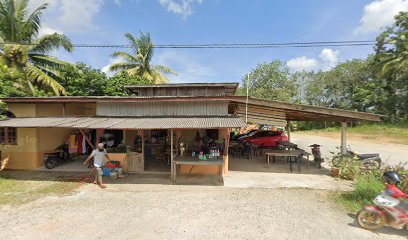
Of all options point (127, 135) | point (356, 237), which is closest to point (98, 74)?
point (127, 135)

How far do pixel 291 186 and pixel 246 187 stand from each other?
1.70m

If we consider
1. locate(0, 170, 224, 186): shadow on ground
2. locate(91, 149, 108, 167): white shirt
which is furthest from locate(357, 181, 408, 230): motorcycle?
locate(91, 149, 108, 167): white shirt

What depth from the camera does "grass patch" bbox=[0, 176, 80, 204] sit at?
20.8ft

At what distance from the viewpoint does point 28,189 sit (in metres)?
7.12

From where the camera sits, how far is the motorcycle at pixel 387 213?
4.27 m

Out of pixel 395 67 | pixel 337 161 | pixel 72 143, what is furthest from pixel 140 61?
pixel 395 67

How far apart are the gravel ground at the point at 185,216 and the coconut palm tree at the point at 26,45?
11.7 meters

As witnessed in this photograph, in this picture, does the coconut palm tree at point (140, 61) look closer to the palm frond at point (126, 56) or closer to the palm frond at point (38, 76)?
the palm frond at point (126, 56)

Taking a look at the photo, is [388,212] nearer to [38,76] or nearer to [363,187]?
[363,187]

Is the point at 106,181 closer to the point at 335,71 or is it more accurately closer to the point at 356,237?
Result: the point at 356,237

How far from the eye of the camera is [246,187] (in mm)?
7398

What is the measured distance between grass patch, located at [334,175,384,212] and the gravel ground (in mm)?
371

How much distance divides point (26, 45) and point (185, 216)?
15980 mm

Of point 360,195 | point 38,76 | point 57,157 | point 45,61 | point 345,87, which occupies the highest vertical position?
point 345,87
